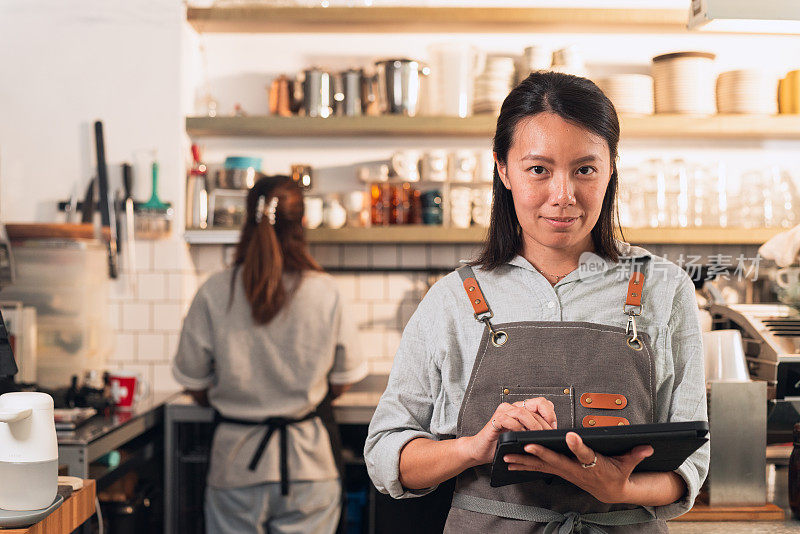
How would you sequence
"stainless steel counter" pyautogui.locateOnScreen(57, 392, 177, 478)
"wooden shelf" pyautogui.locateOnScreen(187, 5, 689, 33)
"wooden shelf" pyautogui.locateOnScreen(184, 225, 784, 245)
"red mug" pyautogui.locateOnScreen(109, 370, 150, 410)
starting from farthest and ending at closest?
"wooden shelf" pyautogui.locateOnScreen(187, 5, 689, 33), "wooden shelf" pyautogui.locateOnScreen(184, 225, 784, 245), "red mug" pyautogui.locateOnScreen(109, 370, 150, 410), "stainless steel counter" pyautogui.locateOnScreen(57, 392, 177, 478)

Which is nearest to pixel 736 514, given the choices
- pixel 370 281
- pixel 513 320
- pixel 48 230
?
pixel 513 320

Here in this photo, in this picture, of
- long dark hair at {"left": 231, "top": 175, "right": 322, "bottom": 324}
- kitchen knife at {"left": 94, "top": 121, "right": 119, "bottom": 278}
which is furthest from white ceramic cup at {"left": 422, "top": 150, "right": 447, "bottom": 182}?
kitchen knife at {"left": 94, "top": 121, "right": 119, "bottom": 278}

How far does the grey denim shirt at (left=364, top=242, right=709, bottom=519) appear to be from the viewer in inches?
50.3

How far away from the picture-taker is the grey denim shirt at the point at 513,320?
1.28m

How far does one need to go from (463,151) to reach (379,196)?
42 centimetres

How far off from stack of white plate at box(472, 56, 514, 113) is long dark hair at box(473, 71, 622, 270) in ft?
6.79

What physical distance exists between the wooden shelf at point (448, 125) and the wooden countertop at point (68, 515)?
Result: 208 cm

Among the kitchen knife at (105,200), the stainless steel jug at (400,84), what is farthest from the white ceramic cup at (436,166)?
the kitchen knife at (105,200)

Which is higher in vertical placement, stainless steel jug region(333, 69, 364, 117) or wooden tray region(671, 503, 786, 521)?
stainless steel jug region(333, 69, 364, 117)

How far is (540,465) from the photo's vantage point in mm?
1126

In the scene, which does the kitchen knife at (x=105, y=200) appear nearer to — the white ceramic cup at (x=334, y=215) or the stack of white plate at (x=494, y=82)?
the white ceramic cup at (x=334, y=215)

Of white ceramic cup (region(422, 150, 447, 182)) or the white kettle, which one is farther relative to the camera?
white ceramic cup (region(422, 150, 447, 182))

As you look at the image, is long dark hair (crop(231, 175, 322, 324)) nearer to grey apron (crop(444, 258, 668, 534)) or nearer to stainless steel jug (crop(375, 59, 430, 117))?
stainless steel jug (crop(375, 59, 430, 117))

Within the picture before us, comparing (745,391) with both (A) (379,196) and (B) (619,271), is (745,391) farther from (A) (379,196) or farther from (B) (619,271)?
(A) (379,196)
